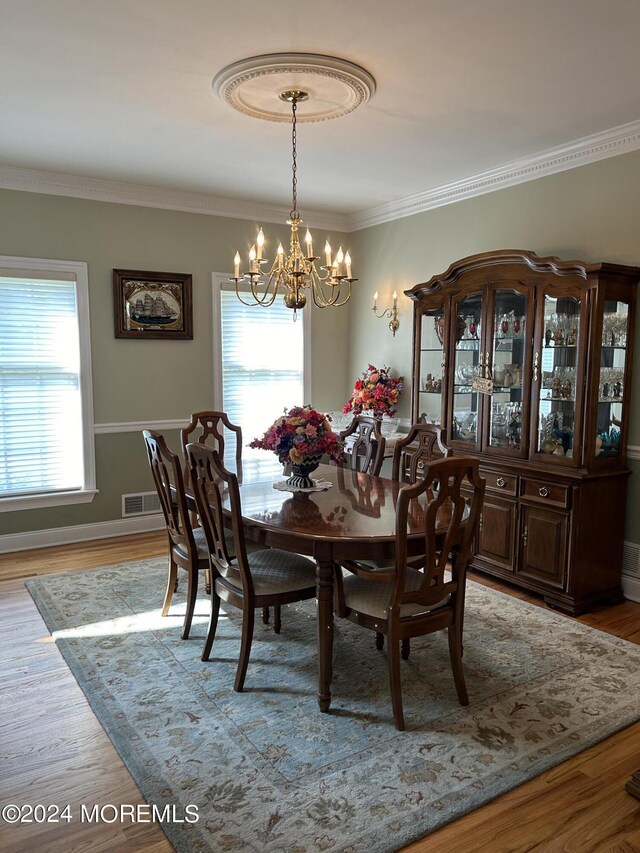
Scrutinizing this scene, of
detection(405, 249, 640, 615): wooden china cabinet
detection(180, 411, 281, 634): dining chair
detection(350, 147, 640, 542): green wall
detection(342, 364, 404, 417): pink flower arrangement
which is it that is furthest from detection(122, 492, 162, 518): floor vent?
detection(405, 249, 640, 615): wooden china cabinet

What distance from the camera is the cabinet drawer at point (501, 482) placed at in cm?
396

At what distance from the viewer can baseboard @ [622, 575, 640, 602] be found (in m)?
3.82

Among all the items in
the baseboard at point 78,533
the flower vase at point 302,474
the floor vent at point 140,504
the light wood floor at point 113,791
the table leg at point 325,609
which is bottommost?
the light wood floor at point 113,791

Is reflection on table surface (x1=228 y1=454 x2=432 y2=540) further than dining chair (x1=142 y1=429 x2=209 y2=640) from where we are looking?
No

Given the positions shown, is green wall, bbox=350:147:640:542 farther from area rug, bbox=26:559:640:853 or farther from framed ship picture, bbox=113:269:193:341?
framed ship picture, bbox=113:269:193:341

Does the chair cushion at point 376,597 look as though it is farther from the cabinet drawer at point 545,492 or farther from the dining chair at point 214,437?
the cabinet drawer at point 545,492

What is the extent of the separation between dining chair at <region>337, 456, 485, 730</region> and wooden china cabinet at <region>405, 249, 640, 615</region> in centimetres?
123

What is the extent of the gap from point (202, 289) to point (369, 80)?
2.76 m

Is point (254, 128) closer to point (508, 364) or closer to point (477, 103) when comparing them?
point (477, 103)

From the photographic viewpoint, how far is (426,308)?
4.75 metres

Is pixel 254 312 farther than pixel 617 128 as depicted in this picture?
Yes

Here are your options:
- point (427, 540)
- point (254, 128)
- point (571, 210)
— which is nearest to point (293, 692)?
point (427, 540)

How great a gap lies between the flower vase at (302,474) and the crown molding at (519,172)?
2605 mm

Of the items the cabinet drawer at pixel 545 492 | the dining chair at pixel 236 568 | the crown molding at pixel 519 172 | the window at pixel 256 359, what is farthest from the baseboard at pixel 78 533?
the crown molding at pixel 519 172
